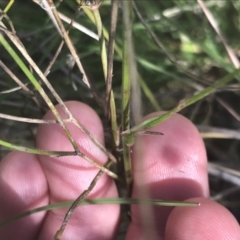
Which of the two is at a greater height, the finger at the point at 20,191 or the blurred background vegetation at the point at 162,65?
the blurred background vegetation at the point at 162,65

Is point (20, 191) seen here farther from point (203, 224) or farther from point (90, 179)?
point (203, 224)

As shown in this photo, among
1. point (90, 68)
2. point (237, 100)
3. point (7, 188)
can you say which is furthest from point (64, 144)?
point (237, 100)

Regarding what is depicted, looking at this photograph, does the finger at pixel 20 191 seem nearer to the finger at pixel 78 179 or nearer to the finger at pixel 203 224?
the finger at pixel 78 179

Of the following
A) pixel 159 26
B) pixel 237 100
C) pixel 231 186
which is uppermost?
pixel 159 26

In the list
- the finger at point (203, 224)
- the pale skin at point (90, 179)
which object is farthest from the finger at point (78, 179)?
the finger at point (203, 224)

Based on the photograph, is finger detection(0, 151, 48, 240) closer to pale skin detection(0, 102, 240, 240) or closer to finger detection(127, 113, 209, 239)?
pale skin detection(0, 102, 240, 240)

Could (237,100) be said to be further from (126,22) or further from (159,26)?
(126,22)

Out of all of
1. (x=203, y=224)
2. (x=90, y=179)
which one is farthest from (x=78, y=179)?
(x=203, y=224)
